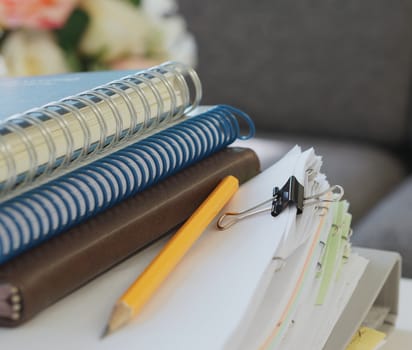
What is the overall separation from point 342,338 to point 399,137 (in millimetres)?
1134

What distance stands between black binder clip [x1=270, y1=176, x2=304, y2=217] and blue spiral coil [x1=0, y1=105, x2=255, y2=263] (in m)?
0.08

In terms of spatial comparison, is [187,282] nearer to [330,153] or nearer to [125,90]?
[125,90]

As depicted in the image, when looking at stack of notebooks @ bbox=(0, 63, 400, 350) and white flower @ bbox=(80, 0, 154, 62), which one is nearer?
stack of notebooks @ bbox=(0, 63, 400, 350)

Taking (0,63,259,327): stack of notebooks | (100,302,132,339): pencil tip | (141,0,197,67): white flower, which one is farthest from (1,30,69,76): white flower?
(100,302,132,339): pencil tip

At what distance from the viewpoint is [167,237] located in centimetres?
57

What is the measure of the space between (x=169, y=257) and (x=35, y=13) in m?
1.15

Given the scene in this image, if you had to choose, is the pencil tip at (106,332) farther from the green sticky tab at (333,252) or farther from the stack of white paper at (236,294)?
the green sticky tab at (333,252)

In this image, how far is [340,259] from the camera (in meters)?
0.64

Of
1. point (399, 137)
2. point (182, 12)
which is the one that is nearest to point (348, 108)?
point (399, 137)

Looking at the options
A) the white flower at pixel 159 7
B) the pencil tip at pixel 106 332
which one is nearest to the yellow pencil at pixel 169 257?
the pencil tip at pixel 106 332

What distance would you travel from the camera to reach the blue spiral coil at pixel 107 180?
46cm

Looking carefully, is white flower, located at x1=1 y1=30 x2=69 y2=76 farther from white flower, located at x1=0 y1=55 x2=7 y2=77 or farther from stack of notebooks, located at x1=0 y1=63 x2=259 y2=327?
stack of notebooks, located at x1=0 y1=63 x2=259 y2=327

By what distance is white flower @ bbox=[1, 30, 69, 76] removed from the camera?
1.55 metres

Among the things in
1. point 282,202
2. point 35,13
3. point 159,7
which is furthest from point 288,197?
point 159,7
